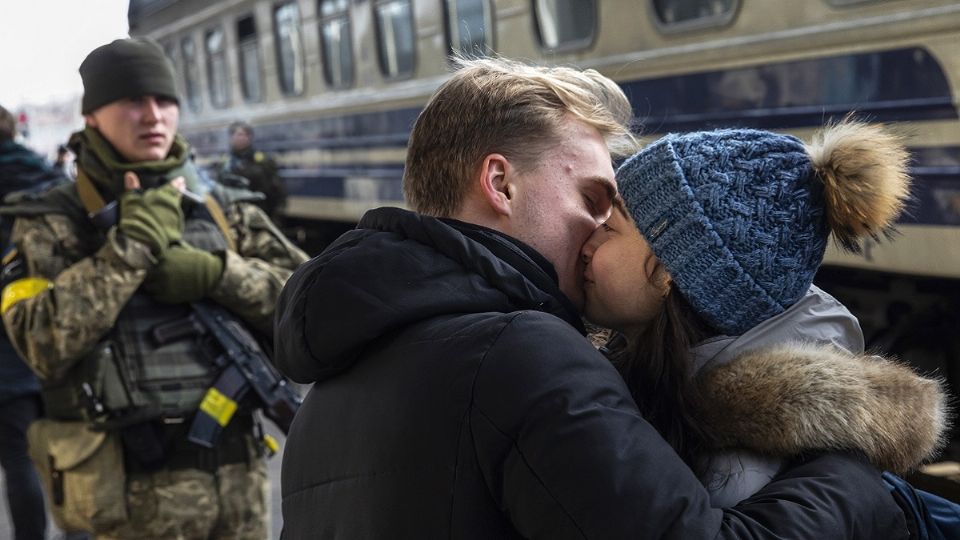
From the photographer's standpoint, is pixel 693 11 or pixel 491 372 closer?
pixel 491 372

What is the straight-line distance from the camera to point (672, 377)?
150 centimetres

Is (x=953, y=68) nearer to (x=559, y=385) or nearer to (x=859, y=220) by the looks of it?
(x=859, y=220)

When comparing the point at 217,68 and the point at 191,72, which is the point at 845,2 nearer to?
the point at 217,68

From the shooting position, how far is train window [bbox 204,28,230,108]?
13.0m

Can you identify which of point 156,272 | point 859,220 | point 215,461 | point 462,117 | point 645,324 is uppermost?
point 462,117

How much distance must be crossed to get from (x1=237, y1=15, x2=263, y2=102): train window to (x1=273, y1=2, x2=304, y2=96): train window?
591mm

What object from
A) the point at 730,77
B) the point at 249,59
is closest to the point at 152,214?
the point at 730,77

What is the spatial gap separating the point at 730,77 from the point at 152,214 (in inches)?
131

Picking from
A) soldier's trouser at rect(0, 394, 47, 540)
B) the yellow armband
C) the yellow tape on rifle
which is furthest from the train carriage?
soldier's trouser at rect(0, 394, 47, 540)

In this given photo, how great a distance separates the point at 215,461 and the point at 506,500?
200cm

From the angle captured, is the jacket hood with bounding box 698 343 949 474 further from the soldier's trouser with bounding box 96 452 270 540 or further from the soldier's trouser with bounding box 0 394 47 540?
the soldier's trouser with bounding box 0 394 47 540

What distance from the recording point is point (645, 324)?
1566 mm

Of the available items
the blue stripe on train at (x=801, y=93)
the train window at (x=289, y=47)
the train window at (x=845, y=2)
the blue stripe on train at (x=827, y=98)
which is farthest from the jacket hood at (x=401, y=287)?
the train window at (x=289, y=47)

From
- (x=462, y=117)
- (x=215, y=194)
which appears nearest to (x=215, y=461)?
(x=215, y=194)
